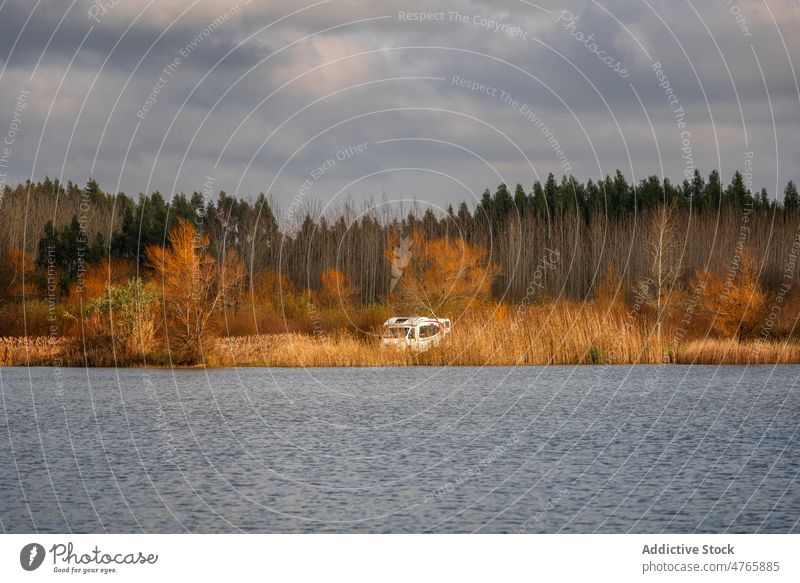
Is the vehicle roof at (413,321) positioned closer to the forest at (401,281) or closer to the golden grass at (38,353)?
the forest at (401,281)

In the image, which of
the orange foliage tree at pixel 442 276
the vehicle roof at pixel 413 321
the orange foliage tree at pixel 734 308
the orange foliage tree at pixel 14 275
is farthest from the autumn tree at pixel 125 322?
the orange foliage tree at pixel 734 308

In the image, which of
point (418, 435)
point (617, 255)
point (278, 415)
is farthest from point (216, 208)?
point (418, 435)

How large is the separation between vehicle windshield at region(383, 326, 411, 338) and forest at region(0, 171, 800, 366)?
4.93 ft

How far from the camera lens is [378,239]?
3797 inches

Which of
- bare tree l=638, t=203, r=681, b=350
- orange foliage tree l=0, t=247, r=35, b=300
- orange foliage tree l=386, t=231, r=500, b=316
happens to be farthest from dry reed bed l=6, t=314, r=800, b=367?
orange foliage tree l=0, t=247, r=35, b=300

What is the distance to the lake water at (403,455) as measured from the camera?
70.3 feet

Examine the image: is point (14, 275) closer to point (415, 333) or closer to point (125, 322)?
point (125, 322)

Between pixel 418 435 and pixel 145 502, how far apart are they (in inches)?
474

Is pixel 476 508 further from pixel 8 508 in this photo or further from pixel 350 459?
pixel 8 508

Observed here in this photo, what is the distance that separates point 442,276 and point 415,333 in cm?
1973
